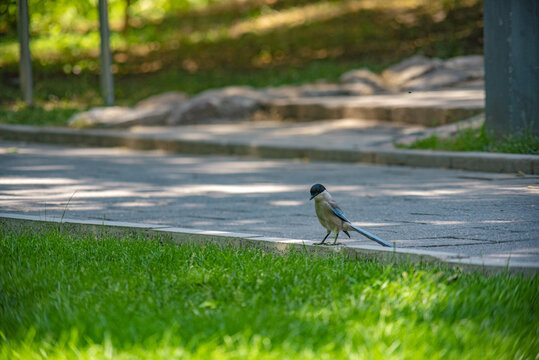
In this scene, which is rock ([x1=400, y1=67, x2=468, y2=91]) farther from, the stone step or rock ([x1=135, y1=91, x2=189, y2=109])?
rock ([x1=135, y1=91, x2=189, y2=109])

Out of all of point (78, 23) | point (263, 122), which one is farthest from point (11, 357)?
point (78, 23)

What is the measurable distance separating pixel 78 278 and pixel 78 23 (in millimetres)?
29630

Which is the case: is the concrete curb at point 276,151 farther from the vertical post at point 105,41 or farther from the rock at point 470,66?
the rock at point 470,66

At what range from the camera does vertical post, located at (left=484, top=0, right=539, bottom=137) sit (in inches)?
335

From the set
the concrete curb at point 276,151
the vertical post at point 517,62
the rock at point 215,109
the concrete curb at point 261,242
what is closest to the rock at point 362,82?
the rock at point 215,109

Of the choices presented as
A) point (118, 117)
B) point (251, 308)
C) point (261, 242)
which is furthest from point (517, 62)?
point (118, 117)

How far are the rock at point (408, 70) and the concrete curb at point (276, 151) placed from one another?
553 centimetres

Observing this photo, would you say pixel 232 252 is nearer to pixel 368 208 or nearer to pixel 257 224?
pixel 257 224

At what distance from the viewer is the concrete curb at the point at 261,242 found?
399 centimetres

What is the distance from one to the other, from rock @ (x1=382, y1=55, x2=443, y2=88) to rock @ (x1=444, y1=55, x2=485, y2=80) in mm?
308

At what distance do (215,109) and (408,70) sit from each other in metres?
4.47

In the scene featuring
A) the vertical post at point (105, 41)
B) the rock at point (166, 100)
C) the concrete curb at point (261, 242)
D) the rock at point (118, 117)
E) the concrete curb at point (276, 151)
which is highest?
the vertical post at point (105, 41)

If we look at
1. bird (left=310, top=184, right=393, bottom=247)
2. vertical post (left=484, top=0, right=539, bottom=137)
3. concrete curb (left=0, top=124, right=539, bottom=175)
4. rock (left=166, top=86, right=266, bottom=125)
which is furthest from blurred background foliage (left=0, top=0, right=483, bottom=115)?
bird (left=310, top=184, right=393, bottom=247)

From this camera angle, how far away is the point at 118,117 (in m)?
13.9
